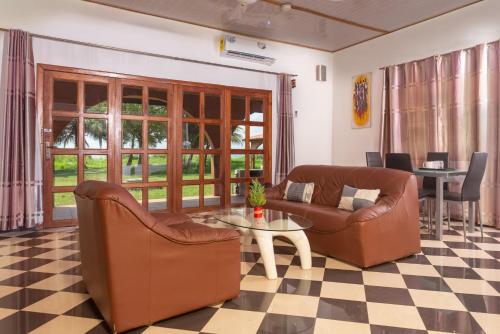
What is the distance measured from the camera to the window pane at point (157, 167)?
498 centimetres

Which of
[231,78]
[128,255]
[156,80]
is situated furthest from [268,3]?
[128,255]

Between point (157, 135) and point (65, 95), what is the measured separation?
1235 mm

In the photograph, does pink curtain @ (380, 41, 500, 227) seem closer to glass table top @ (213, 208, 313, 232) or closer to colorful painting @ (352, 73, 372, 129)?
colorful painting @ (352, 73, 372, 129)

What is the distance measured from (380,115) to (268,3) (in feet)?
8.61

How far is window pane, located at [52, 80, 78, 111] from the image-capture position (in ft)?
14.3

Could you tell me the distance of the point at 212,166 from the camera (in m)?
5.51

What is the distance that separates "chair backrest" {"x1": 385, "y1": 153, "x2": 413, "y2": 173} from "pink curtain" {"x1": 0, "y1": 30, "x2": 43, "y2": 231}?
4.30 metres

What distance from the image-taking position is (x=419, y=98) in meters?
5.12

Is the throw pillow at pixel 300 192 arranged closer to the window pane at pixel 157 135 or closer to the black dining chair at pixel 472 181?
the black dining chair at pixel 472 181

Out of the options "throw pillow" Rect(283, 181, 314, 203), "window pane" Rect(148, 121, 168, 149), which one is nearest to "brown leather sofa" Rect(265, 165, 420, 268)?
"throw pillow" Rect(283, 181, 314, 203)

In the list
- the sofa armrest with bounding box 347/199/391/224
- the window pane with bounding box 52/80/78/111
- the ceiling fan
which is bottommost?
the sofa armrest with bounding box 347/199/391/224

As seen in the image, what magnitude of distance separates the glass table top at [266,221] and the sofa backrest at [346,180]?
843 mm

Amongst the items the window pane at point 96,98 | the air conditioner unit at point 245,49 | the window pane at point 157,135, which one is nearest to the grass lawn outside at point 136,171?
the window pane at point 157,135

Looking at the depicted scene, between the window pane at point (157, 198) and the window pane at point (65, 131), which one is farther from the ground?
the window pane at point (65, 131)
